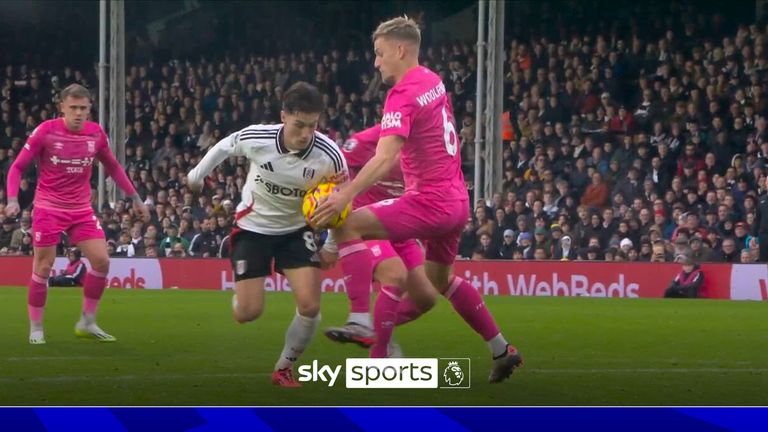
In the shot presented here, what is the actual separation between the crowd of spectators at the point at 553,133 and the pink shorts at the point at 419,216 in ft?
27.5

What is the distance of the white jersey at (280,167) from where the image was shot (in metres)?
8.16

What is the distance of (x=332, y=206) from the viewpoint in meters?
7.27

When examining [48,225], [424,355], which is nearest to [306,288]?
[424,355]

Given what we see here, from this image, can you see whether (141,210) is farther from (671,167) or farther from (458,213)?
(671,167)

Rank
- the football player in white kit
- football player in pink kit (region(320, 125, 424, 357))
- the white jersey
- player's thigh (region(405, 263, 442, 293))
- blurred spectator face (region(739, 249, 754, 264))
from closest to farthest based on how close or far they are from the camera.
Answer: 1. football player in pink kit (region(320, 125, 424, 357))
2. the football player in white kit
3. the white jersey
4. player's thigh (region(405, 263, 442, 293))
5. blurred spectator face (region(739, 249, 754, 264))

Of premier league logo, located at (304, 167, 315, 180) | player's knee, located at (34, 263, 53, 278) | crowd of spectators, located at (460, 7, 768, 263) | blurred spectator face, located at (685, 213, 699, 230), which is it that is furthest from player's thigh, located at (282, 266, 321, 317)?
A: blurred spectator face, located at (685, 213, 699, 230)

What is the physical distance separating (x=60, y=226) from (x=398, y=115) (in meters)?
4.37

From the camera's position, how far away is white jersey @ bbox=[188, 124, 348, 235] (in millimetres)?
8164

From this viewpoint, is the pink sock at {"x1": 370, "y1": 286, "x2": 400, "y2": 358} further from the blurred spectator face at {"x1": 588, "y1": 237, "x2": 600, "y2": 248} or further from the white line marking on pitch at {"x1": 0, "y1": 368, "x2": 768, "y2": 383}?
the blurred spectator face at {"x1": 588, "y1": 237, "x2": 600, "y2": 248}

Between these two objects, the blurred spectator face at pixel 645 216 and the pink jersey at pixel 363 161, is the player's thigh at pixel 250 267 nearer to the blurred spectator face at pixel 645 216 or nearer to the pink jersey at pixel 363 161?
the pink jersey at pixel 363 161

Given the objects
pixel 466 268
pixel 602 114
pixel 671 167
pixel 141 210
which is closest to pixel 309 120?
pixel 141 210

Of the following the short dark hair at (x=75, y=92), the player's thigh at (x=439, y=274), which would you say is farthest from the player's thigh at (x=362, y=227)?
the short dark hair at (x=75, y=92)

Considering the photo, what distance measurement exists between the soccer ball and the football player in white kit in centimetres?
30

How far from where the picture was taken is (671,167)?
20891 mm
